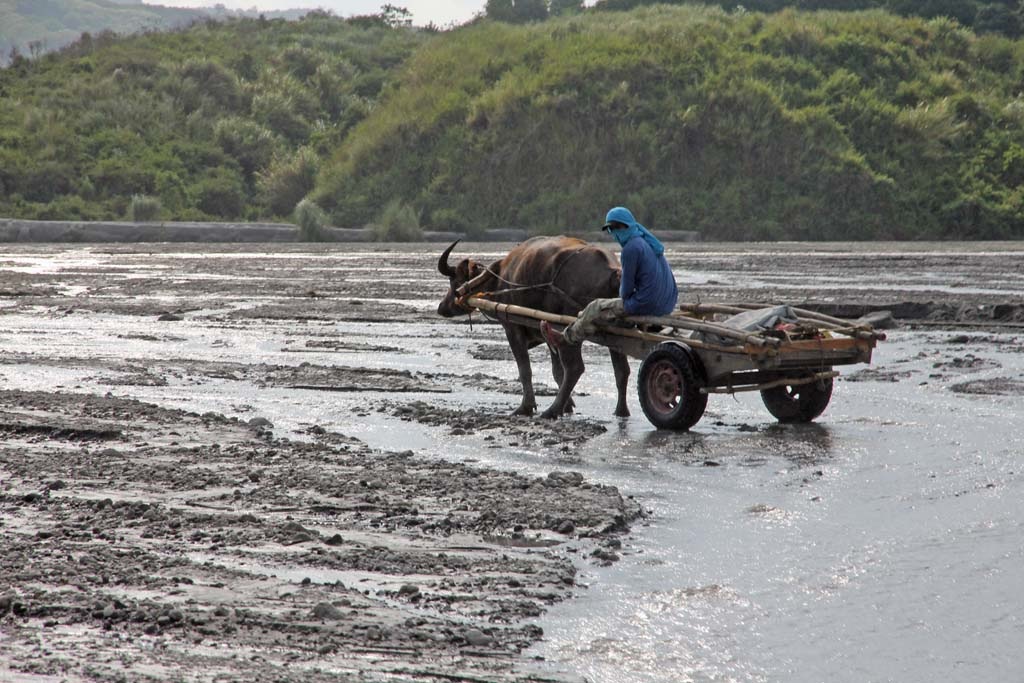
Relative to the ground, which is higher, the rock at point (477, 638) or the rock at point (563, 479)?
the rock at point (563, 479)

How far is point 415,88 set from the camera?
5622 cm

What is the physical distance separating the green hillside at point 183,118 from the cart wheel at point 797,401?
40259 millimetres

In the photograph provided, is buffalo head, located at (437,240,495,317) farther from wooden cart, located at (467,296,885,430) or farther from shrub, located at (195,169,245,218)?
shrub, located at (195,169,245,218)

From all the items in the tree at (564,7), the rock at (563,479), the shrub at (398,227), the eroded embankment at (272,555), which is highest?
the tree at (564,7)

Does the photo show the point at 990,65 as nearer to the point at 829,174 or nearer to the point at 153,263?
the point at 829,174

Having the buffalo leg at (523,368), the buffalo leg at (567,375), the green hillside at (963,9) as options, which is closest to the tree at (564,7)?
the green hillside at (963,9)

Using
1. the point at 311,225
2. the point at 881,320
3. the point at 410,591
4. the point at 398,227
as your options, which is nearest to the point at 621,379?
the point at 410,591

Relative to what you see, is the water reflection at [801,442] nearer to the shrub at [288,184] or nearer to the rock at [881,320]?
the rock at [881,320]

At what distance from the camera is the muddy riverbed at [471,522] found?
5.41m

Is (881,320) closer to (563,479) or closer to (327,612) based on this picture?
(563,479)

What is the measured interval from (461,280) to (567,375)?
1.96 meters

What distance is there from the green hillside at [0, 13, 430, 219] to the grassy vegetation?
0.14 metres

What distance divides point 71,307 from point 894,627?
17.5 meters

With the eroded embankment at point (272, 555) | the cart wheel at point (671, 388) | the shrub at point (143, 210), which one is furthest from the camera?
the shrub at point (143, 210)
